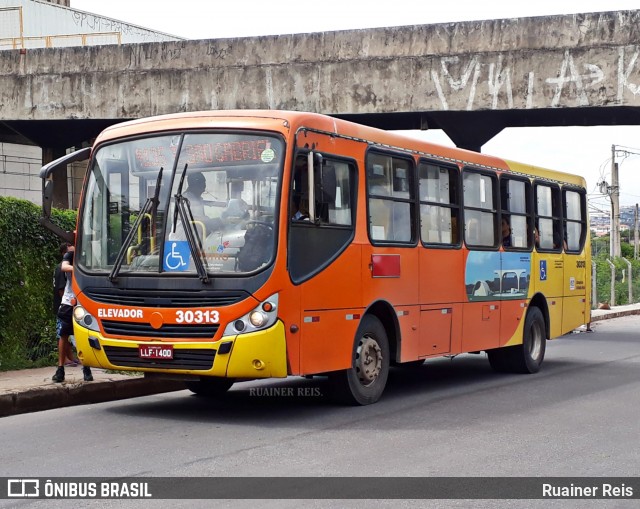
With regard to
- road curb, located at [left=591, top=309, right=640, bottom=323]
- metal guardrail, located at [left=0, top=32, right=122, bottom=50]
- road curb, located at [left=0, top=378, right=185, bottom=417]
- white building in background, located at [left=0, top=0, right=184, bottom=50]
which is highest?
white building in background, located at [left=0, top=0, right=184, bottom=50]

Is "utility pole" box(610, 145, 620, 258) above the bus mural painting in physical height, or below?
above

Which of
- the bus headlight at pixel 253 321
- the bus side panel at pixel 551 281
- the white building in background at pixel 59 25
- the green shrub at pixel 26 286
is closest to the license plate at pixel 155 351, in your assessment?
the bus headlight at pixel 253 321

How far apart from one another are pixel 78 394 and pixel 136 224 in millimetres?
2355

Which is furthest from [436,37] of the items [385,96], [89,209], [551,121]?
[89,209]

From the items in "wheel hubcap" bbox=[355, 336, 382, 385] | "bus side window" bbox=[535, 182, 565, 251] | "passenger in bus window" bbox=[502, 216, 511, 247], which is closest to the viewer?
"wheel hubcap" bbox=[355, 336, 382, 385]

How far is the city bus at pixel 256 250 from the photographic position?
9.80 m

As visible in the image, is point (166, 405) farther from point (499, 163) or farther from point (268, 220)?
point (499, 163)

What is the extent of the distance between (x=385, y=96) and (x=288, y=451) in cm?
1681

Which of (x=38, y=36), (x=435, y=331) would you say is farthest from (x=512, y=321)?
(x=38, y=36)

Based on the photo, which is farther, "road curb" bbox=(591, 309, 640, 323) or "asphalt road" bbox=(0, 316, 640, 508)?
"road curb" bbox=(591, 309, 640, 323)

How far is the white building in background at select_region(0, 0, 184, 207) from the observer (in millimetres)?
45031

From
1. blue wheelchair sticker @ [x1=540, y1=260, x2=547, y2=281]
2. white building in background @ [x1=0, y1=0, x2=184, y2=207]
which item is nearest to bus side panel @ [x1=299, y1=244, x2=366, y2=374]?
blue wheelchair sticker @ [x1=540, y1=260, x2=547, y2=281]

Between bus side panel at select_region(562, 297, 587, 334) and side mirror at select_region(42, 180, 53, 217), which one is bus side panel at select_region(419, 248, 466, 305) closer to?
bus side panel at select_region(562, 297, 587, 334)

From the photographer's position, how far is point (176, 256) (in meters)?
10.0
